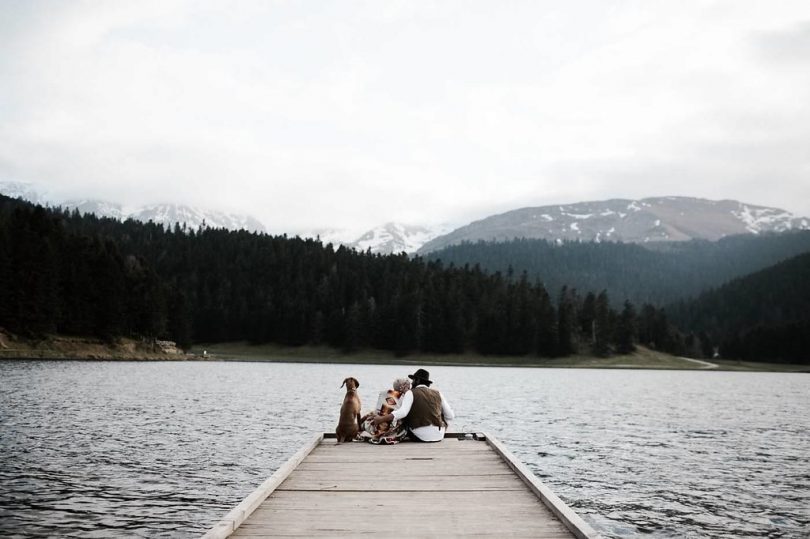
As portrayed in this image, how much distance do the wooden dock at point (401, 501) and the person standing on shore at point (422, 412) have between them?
5.98 feet

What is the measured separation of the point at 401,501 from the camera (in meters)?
14.0

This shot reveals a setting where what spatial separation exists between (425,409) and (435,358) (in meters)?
157

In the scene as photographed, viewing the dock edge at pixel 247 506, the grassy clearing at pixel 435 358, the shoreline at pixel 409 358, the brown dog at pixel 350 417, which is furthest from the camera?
the grassy clearing at pixel 435 358

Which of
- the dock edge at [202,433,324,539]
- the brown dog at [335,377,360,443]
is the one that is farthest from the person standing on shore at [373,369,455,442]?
the dock edge at [202,433,324,539]

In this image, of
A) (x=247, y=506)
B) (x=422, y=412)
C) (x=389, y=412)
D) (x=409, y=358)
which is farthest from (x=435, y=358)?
(x=247, y=506)

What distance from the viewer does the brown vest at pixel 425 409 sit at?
22.0m

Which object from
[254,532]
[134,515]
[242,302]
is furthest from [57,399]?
[242,302]

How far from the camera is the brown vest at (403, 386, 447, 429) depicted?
21984 millimetres

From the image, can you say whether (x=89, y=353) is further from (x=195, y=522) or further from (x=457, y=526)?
(x=457, y=526)

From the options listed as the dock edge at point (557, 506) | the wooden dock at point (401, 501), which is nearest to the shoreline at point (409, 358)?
the wooden dock at point (401, 501)

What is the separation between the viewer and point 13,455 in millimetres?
26891

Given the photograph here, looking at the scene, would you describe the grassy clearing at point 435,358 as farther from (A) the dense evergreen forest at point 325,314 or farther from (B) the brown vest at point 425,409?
(B) the brown vest at point 425,409

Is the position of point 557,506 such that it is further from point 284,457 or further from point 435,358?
point 435,358

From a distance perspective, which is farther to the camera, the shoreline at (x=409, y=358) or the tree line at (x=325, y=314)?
the shoreline at (x=409, y=358)
